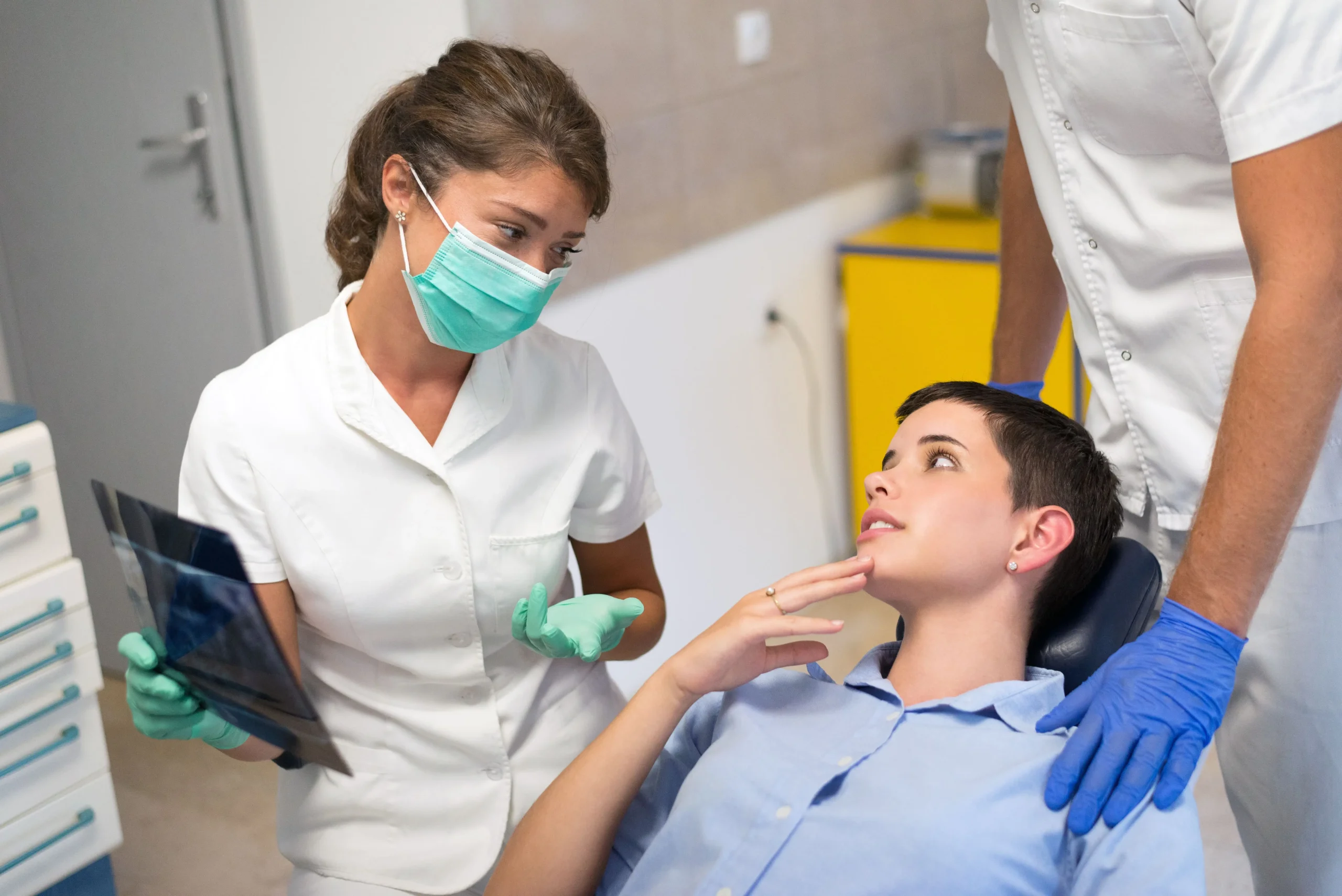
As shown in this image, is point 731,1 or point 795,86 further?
point 795,86

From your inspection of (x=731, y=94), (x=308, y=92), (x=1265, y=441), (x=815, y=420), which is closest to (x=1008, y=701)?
(x=1265, y=441)

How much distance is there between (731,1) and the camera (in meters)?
2.84

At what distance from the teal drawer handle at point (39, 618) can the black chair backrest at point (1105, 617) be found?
146 cm

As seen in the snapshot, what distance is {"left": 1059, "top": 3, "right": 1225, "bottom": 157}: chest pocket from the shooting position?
128 cm

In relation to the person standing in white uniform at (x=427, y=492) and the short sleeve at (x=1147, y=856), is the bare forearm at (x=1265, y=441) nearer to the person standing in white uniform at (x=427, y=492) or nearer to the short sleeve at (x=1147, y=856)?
the short sleeve at (x=1147, y=856)

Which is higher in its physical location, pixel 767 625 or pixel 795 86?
pixel 795 86

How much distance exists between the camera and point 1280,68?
1126mm

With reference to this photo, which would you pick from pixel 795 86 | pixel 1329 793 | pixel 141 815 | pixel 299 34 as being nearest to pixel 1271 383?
pixel 1329 793

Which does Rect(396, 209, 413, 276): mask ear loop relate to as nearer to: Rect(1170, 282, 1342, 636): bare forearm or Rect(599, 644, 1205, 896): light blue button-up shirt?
Rect(599, 644, 1205, 896): light blue button-up shirt

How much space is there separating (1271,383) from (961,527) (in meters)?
0.33

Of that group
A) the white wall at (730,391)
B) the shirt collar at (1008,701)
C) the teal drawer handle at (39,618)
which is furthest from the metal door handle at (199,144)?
the shirt collar at (1008,701)

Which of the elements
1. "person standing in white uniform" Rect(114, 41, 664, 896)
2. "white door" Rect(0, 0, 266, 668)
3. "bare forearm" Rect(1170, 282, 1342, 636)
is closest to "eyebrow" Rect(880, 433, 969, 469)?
"bare forearm" Rect(1170, 282, 1342, 636)

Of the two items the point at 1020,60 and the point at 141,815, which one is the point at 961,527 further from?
the point at 141,815

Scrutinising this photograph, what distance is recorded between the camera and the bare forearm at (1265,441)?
1.14m
